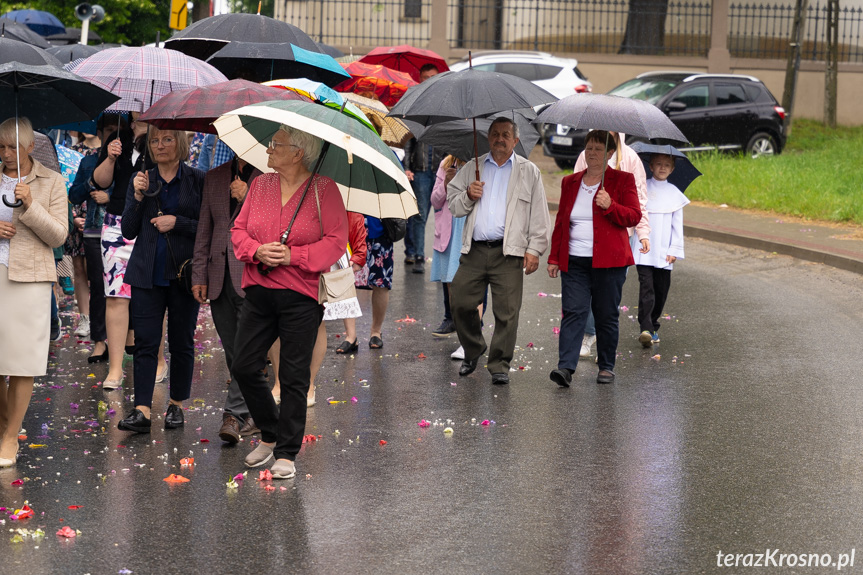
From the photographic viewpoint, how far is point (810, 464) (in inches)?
253

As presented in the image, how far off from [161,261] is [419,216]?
264 inches

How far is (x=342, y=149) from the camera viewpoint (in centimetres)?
628

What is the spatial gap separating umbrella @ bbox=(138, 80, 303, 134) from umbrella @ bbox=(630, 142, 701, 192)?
178 inches

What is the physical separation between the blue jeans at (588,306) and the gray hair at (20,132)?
12.7ft

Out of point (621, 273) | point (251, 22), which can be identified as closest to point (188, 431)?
point (621, 273)

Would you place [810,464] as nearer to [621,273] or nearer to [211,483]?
[621,273]

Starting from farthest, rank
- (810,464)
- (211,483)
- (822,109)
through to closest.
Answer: (822,109) → (810,464) → (211,483)

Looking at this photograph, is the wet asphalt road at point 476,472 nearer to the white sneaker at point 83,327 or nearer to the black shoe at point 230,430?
the black shoe at point 230,430

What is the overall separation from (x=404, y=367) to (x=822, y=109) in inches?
916

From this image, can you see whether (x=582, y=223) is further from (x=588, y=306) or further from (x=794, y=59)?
(x=794, y=59)

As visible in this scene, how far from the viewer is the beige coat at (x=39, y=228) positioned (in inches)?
241

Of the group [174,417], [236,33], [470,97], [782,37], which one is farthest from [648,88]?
[174,417]

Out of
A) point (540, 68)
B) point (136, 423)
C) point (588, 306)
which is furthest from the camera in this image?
point (540, 68)

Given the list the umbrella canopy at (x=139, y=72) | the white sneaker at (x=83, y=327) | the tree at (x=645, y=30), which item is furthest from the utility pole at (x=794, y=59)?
the umbrella canopy at (x=139, y=72)
